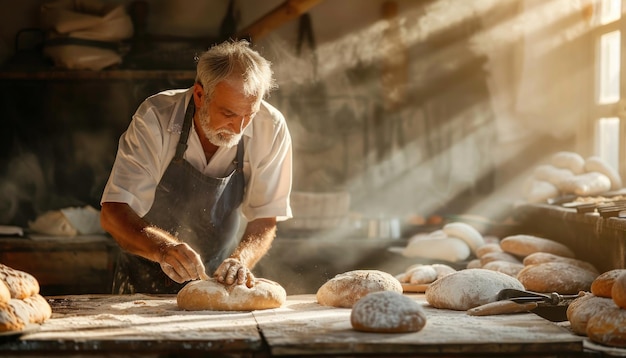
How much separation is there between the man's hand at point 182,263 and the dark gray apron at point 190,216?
2.50ft

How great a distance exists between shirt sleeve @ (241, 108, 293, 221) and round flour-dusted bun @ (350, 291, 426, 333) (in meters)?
1.41

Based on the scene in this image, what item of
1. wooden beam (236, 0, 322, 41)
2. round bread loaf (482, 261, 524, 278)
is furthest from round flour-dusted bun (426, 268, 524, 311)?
wooden beam (236, 0, 322, 41)

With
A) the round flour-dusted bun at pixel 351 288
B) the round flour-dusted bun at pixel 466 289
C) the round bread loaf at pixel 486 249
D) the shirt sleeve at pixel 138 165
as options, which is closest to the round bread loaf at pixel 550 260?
the round bread loaf at pixel 486 249

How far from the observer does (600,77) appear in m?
6.35

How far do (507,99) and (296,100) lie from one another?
76.0 inches

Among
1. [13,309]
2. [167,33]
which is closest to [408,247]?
[167,33]

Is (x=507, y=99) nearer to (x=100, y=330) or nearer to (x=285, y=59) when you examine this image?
(x=285, y=59)

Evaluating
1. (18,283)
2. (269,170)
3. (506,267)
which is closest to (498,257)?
(506,267)

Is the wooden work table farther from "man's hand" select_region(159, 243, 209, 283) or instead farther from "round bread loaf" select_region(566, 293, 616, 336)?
"man's hand" select_region(159, 243, 209, 283)

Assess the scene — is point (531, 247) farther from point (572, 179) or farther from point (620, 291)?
point (620, 291)

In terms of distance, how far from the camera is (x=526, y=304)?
10.4ft

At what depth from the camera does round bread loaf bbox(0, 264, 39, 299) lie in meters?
2.94

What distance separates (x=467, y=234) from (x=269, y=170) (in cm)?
203

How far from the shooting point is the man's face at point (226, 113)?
3711 millimetres
